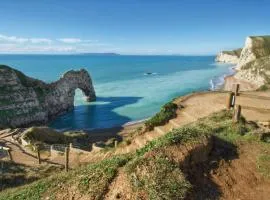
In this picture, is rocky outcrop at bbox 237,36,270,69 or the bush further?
rocky outcrop at bbox 237,36,270,69

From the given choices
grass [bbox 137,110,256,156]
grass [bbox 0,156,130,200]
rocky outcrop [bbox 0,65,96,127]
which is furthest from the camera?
rocky outcrop [bbox 0,65,96,127]

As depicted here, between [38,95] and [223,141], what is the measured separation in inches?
2419

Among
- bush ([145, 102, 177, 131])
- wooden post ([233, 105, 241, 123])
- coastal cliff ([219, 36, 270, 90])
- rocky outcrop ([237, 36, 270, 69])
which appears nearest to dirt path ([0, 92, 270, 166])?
bush ([145, 102, 177, 131])

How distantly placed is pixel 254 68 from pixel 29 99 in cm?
8507

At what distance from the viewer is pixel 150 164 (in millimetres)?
11414

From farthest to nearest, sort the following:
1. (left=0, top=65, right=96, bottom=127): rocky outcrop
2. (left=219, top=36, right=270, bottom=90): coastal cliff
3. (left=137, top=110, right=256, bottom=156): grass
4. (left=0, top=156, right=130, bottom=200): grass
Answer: (left=219, top=36, right=270, bottom=90): coastal cliff, (left=0, top=65, right=96, bottom=127): rocky outcrop, (left=137, top=110, right=256, bottom=156): grass, (left=0, top=156, right=130, bottom=200): grass

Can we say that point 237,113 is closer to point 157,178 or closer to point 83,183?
point 157,178

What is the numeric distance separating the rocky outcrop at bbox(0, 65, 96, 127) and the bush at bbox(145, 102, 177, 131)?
4020 cm

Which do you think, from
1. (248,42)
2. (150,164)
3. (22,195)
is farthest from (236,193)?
(248,42)

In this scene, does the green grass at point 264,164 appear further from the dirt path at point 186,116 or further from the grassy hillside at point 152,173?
the dirt path at point 186,116

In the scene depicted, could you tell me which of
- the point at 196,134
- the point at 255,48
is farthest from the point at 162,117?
the point at 255,48

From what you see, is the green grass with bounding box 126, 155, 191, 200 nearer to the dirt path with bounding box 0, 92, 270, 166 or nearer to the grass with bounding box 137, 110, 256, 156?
the grass with bounding box 137, 110, 256, 156

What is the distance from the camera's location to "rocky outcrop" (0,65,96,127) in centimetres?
6106

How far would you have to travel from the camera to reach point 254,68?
114938 mm
